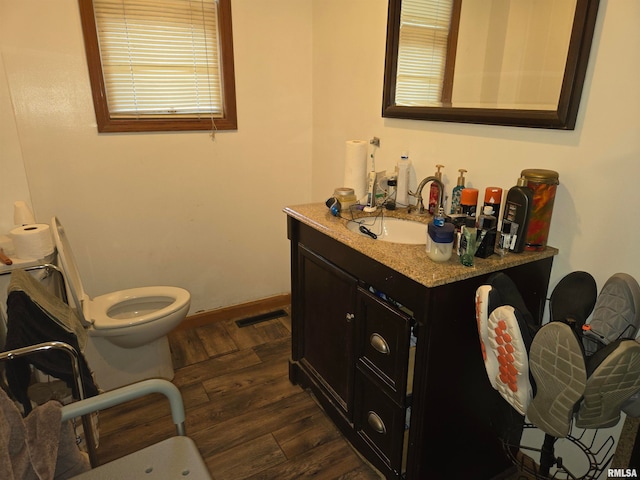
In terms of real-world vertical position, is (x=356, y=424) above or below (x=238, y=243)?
below

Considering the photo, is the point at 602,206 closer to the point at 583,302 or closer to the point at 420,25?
the point at 583,302

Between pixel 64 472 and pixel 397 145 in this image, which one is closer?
pixel 64 472

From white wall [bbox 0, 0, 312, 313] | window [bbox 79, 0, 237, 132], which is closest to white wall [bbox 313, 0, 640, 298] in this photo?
white wall [bbox 0, 0, 312, 313]

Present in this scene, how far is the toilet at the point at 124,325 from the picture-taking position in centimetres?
188

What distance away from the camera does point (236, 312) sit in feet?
9.11

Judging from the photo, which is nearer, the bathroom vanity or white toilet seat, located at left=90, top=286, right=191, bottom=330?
the bathroom vanity

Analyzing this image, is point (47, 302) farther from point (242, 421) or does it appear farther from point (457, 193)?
point (457, 193)

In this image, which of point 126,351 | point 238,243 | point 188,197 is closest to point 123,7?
point 188,197

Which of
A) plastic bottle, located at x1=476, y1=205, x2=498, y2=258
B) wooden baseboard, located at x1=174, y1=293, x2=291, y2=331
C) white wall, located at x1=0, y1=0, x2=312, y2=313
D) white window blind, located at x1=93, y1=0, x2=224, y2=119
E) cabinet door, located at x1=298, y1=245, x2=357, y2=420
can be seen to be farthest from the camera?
wooden baseboard, located at x1=174, y1=293, x2=291, y2=331

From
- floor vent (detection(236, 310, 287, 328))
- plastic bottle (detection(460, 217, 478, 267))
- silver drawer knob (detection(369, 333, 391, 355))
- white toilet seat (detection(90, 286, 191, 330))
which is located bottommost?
floor vent (detection(236, 310, 287, 328))

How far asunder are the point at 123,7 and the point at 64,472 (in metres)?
2.00

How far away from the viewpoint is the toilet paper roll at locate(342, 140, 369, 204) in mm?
1878

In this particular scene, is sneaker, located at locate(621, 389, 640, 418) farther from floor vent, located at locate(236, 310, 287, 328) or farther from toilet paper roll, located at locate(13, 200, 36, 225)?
toilet paper roll, located at locate(13, 200, 36, 225)

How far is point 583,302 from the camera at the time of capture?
1.21 meters
